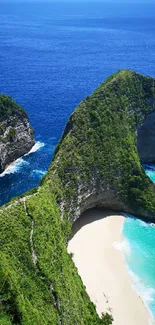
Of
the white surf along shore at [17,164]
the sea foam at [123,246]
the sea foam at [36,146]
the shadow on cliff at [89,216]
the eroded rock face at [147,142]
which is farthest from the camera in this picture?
the sea foam at [36,146]

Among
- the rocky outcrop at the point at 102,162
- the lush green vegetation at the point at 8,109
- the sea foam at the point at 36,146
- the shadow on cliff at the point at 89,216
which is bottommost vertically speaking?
the shadow on cliff at the point at 89,216

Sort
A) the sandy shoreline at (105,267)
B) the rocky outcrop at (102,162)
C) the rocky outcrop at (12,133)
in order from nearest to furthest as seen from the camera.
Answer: the sandy shoreline at (105,267) → the rocky outcrop at (102,162) → the rocky outcrop at (12,133)

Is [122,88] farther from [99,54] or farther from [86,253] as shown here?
[99,54]

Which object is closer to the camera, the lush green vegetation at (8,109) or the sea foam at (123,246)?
the sea foam at (123,246)

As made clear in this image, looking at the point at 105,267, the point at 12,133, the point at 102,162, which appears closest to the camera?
the point at 105,267

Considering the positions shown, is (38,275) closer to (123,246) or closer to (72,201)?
(72,201)

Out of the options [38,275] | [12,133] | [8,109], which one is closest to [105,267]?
[38,275]

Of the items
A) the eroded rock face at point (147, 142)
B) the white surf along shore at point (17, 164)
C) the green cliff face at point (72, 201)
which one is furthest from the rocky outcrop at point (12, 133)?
the eroded rock face at point (147, 142)

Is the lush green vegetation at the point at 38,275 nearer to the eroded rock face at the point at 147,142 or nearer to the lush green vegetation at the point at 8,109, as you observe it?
the lush green vegetation at the point at 8,109

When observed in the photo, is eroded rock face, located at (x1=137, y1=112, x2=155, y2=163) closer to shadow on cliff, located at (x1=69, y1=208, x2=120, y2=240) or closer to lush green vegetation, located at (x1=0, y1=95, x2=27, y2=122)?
shadow on cliff, located at (x1=69, y1=208, x2=120, y2=240)
